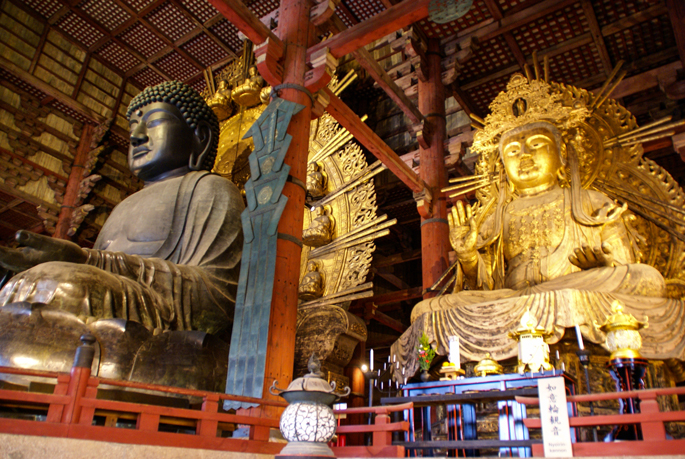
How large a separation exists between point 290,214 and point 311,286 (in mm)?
1371

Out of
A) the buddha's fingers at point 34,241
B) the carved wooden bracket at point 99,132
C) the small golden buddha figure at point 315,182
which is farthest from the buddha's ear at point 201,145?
the carved wooden bracket at point 99,132

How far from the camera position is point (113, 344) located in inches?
120

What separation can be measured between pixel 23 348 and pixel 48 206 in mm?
5324

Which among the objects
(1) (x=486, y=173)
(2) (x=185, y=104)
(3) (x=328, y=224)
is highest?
(2) (x=185, y=104)

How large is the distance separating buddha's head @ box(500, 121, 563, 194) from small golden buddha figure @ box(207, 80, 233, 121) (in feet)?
11.5

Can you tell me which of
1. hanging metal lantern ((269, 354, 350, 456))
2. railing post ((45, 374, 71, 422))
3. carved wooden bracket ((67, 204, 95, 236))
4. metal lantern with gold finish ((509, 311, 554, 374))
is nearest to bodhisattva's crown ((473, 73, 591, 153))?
metal lantern with gold finish ((509, 311, 554, 374))

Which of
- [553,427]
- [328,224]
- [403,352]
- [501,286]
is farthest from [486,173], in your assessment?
[553,427]

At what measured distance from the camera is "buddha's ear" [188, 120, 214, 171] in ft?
16.6

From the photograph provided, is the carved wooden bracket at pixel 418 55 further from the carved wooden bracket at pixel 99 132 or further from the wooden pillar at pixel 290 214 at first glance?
the carved wooden bracket at pixel 99 132

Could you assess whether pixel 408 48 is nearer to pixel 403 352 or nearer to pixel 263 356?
pixel 403 352

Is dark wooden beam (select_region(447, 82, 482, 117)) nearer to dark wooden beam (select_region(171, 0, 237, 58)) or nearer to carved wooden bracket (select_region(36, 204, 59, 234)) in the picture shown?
dark wooden beam (select_region(171, 0, 237, 58))

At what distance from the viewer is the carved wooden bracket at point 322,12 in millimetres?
4306

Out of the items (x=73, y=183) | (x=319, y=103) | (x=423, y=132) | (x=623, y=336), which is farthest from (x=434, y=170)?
(x=73, y=183)

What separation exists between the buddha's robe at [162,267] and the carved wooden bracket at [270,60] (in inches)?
42.6
